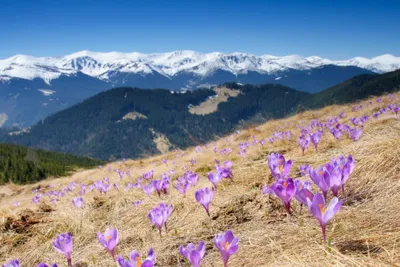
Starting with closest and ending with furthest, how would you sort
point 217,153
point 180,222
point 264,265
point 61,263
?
point 264,265, point 61,263, point 180,222, point 217,153

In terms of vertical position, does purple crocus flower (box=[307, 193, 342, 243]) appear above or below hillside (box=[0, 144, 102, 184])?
above

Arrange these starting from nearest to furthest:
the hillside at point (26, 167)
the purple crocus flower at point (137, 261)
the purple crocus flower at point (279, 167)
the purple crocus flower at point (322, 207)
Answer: the purple crocus flower at point (137, 261)
the purple crocus flower at point (322, 207)
the purple crocus flower at point (279, 167)
the hillside at point (26, 167)

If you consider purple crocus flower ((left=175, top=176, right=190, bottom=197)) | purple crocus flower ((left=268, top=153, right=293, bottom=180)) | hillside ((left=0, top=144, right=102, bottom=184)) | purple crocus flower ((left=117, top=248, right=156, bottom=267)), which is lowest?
hillside ((left=0, top=144, right=102, bottom=184))

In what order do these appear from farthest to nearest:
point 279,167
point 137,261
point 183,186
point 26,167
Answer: point 26,167 → point 183,186 → point 279,167 → point 137,261

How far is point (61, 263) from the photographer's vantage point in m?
2.99

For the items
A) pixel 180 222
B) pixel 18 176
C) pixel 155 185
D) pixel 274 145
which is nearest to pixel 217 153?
pixel 274 145

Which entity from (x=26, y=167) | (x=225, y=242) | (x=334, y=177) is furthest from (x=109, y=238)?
(x=26, y=167)

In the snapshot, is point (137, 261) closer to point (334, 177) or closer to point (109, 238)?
point (109, 238)

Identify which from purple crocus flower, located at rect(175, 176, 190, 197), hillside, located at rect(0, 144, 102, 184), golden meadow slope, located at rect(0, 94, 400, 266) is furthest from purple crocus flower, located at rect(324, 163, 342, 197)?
hillside, located at rect(0, 144, 102, 184)

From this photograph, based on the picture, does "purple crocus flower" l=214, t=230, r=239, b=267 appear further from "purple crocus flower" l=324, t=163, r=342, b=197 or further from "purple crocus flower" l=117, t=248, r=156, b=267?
"purple crocus flower" l=324, t=163, r=342, b=197

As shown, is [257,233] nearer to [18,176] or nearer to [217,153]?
[217,153]

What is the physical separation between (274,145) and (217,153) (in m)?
2.35

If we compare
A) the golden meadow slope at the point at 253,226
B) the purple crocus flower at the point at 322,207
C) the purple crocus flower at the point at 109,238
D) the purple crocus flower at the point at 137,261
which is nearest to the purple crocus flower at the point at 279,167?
the golden meadow slope at the point at 253,226

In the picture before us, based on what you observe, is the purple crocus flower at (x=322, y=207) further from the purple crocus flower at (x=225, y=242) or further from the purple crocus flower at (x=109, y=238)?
the purple crocus flower at (x=109, y=238)
